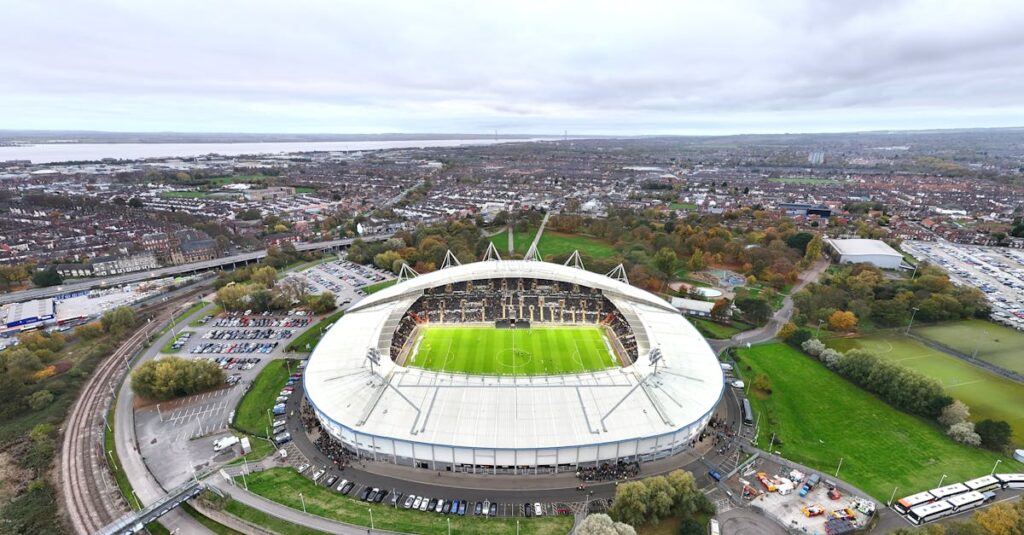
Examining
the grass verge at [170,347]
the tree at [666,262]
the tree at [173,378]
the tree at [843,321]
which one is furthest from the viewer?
the tree at [666,262]

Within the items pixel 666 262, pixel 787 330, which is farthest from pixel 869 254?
pixel 787 330

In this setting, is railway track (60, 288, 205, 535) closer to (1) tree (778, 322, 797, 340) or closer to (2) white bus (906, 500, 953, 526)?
(2) white bus (906, 500, 953, 526)

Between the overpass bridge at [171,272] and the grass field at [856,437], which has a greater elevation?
the overpass bridge at [171,272]

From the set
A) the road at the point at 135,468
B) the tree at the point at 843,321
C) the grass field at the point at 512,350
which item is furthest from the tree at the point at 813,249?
the road at the point at 135,468

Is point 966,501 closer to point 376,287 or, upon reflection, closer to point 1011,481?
point 1011,481

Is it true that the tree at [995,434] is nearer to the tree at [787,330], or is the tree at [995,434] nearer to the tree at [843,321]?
the tree at [787,330]

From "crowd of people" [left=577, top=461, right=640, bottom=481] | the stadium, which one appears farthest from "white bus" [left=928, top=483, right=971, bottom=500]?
"crowd of people" [left=577, top=461, right=640, bottom=481]

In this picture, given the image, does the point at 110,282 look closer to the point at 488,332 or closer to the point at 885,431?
the point at 488,332
